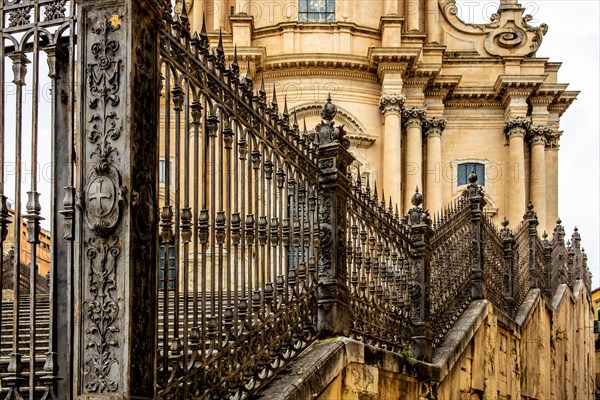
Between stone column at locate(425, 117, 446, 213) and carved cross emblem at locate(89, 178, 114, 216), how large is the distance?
1211 inches

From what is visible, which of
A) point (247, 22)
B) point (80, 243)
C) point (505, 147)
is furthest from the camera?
point (505, 147)

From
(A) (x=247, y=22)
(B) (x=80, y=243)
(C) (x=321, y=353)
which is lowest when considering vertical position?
(C) (x=321, y=353)

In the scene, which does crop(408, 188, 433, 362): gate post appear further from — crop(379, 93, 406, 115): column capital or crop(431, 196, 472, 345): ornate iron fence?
crop(379, 93, 406, 115): column capital

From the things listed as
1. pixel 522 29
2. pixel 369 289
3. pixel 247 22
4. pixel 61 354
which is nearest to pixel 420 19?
pixel 522 29

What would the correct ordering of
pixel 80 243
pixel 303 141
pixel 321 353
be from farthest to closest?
1. pixel 303 141
2. pixel 321 353
3. pixel 80 243

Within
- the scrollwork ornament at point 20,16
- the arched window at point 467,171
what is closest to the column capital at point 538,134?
the arched window at point 467,171

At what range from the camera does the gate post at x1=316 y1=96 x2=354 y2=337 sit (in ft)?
26.3

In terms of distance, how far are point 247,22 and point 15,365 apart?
29.7m

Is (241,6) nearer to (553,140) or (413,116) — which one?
(413,116)

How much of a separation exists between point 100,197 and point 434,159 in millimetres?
31574

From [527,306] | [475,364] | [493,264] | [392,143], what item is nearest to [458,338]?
[475,364]

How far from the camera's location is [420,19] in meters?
37.7

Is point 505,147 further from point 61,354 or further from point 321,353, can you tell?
point 61,354

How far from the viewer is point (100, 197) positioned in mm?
4879
